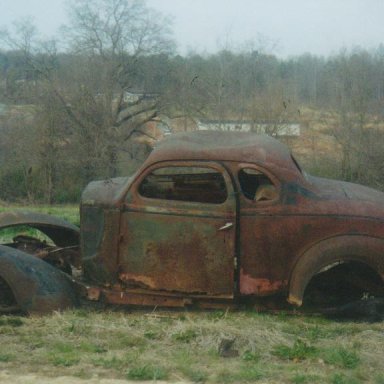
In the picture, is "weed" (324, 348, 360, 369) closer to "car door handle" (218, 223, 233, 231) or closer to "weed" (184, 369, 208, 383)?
"weed" (184, 369, 208, 383)

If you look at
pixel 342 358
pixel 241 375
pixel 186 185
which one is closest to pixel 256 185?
pixel 186 185

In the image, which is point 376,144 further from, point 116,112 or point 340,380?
point 340,380

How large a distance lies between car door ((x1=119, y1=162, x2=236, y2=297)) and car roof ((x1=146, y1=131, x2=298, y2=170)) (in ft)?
0.32

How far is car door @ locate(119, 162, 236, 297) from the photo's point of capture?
6.29 metres

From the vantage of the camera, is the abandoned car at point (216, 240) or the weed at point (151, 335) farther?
the abandoned car at point (216, 240)

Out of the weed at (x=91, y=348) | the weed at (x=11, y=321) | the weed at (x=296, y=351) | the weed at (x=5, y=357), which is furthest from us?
the weed at (x=11, y=321)

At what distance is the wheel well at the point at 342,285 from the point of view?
6.79 meters

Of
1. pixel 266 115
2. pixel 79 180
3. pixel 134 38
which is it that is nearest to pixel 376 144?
pixel 266 115

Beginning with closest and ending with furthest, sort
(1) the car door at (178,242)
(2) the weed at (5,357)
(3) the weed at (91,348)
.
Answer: (2) the weed at (5,357) < (3) the weed at (91,348) < (1) the car door at (178,242)

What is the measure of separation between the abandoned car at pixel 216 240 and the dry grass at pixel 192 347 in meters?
0.32

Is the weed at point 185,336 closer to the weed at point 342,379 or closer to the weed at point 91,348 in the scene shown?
the weed at point 91,348

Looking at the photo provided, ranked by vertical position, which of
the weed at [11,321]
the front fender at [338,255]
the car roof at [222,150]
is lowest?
the weed at [11,321]

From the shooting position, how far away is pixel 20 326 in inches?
237

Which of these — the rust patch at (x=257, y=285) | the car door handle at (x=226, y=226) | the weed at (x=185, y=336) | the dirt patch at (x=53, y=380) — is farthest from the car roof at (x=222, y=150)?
the dirt patch at (x=53, y=380)
